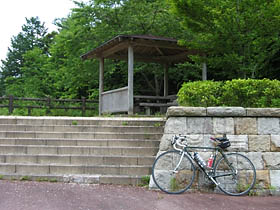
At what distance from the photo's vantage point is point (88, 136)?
24.9ft

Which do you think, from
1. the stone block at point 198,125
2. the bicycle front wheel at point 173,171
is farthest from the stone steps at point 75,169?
the stone block at point 198,125

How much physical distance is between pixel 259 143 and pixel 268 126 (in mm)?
368

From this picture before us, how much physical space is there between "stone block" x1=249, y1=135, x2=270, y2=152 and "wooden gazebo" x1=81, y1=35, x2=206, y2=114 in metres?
6.09

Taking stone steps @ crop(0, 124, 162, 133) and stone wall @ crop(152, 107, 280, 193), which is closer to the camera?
stone wall @ crop(152, 107, 280, 193)

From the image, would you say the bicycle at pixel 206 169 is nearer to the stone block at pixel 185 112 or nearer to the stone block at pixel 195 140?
the stone block at pixel 195 140

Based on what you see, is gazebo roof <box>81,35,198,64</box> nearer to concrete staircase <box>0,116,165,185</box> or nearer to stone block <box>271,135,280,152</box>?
concrete staircase <box>0,116,165,185</box>

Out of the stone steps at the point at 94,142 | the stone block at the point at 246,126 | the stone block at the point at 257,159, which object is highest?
the stone block at the point at 246,126

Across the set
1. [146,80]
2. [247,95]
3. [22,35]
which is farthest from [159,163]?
[22,35]

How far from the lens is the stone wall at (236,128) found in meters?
5.93

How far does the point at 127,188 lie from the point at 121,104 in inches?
259

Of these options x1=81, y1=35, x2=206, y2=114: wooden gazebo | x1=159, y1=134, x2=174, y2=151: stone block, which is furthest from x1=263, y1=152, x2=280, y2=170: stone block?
x1=81, y1=35, x2=206, y2=114: wooden gazebo

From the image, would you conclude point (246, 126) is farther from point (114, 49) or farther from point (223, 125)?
point (114, 49)

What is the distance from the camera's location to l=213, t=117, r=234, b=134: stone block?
5.96 metres

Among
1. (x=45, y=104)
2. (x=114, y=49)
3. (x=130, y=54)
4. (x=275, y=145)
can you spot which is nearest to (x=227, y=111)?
(x=275, y=145)
